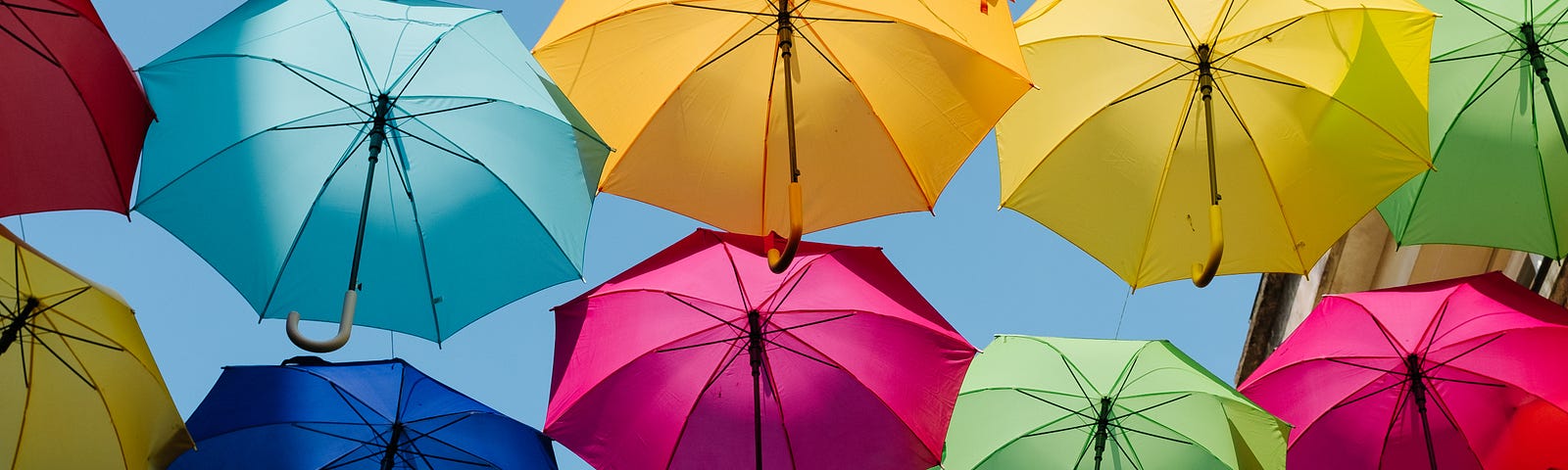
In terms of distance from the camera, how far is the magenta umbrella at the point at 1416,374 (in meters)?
8.19

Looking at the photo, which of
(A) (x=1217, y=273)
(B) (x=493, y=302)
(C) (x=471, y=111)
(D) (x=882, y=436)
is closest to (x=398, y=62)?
(C) (x=471, y=111)

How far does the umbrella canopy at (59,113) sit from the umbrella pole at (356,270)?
3.69 feet

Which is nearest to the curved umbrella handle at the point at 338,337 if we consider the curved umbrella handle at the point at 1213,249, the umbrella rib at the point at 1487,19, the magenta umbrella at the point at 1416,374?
the curved umbrella handle at the point at 1213,249

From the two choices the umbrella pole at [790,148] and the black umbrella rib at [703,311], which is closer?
the umbrella pole at [790,148]

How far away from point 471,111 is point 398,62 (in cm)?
43

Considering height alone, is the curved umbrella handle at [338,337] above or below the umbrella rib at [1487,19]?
below

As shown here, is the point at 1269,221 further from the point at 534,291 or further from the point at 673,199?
the point at 534,291

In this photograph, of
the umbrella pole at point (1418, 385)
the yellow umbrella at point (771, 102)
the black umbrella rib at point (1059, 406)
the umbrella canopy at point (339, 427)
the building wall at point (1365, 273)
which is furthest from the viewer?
the building wall at point (1365, 273)

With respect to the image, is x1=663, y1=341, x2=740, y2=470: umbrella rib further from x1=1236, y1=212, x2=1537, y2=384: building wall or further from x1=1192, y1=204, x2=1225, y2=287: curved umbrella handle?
x1=1236, y1=212, x2=1537, y2=384: building wall

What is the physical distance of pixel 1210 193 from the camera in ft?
26.7

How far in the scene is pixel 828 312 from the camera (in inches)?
324

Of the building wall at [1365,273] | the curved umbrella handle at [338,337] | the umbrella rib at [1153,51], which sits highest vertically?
the building wall at [1365,273]

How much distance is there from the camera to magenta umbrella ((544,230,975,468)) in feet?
26.8

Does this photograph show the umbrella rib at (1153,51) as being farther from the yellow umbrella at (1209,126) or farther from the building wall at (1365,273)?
the building wall at (1365,273)
